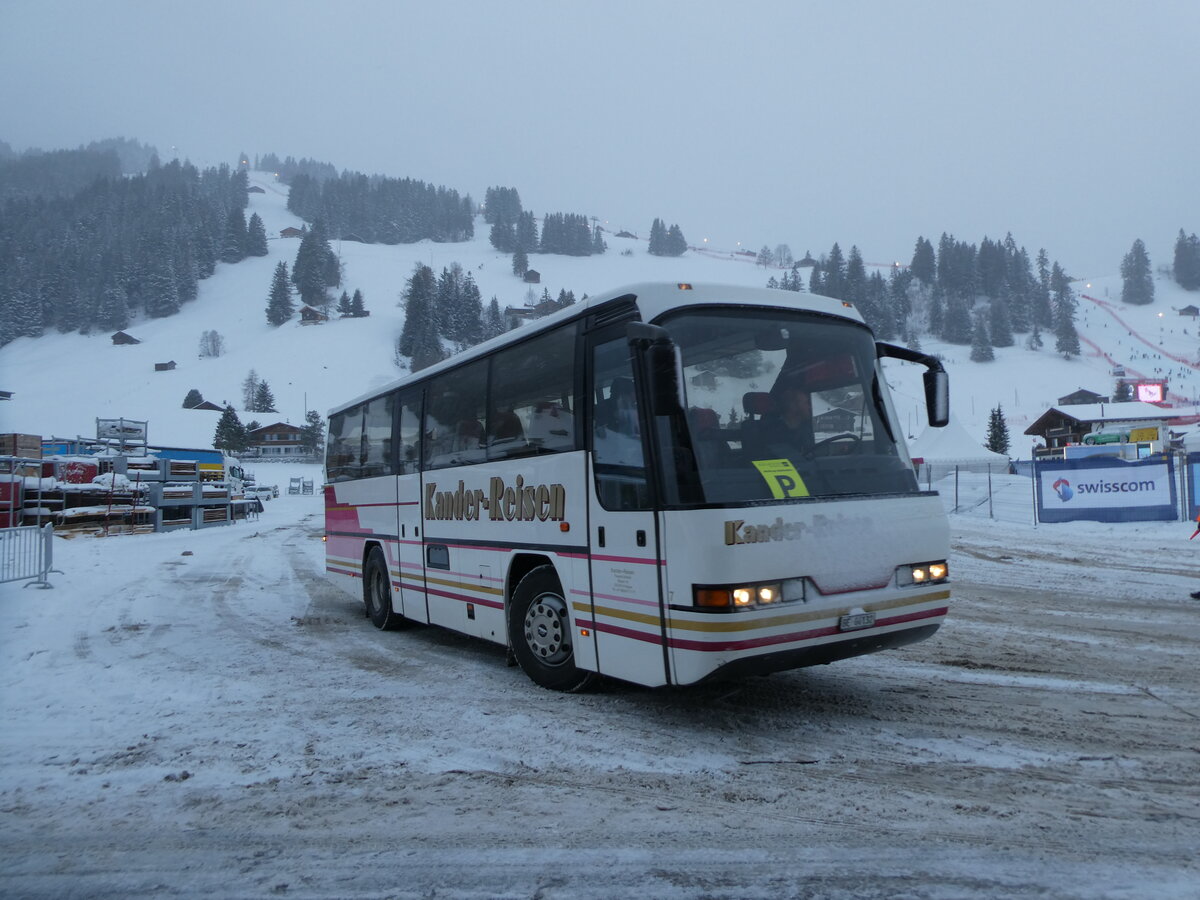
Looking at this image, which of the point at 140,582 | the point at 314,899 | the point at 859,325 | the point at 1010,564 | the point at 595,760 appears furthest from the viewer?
the point at 1010,564

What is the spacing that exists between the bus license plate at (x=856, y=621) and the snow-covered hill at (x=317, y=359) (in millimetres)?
68944

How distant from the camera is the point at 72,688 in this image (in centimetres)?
626

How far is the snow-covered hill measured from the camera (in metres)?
93.6

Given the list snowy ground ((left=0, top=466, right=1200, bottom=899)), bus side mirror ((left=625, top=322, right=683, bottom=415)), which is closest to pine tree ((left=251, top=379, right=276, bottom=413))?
snowy ground ((left=0, top=466, right=1200, bottom=899))

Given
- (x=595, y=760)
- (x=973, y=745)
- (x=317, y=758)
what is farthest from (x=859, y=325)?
(x=317, y=758)

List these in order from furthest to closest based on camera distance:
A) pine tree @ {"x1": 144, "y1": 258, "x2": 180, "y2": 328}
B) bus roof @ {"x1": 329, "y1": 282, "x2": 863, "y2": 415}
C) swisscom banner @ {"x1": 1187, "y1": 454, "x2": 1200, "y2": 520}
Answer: pine tree @ {"x1": 144, "y1": 258, "x2": 180, "y2": 328} < swisscom banner @ {"x1": 1187, "y1": 454, "x2": 1200, "y2": 520} < bus roof @ {"x1": 329, "y1": 282, "x2": 863, "y2": 415}

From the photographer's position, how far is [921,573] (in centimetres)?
518

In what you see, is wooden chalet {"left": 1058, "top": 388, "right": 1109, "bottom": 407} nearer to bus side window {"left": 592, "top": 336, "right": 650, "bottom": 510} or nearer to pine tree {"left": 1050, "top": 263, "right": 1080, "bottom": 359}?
pine tree {"left": 1050, "top": 263, "right": 1080, "bottom": 359}

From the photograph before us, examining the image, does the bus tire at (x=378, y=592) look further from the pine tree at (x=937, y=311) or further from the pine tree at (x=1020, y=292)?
the pine tree at (x=1020, y=292)

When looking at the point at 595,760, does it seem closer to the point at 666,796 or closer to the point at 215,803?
the point at 666,796

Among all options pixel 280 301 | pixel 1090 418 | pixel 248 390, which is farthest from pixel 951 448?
pixel 280 301

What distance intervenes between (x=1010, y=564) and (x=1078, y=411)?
69.6m

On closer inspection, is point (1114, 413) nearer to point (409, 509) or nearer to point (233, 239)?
point (409, 509)

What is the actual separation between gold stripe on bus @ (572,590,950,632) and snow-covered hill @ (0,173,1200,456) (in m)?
68.6
